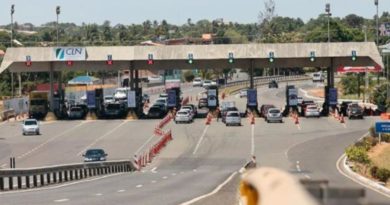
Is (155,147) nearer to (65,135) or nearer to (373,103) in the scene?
(65,135)

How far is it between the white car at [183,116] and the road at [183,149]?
101 centimetres

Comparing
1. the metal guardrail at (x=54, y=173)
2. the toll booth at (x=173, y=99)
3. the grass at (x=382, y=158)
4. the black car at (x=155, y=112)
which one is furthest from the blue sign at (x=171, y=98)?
the metal guardrail at (x=54, y=173)

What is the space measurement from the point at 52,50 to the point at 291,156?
3380cm

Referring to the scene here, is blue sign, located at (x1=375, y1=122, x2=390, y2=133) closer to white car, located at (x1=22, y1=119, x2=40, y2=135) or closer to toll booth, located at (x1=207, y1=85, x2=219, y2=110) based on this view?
white car, located at (x1=22, y1=119, x2=40, y2=135)

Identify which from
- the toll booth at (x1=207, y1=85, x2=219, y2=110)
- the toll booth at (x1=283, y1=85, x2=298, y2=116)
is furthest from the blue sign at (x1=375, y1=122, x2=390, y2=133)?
the toll booth at (x1=207, y1=85, x2=219, y2=110)

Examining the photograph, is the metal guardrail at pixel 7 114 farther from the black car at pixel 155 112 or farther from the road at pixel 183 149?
the black car at pixel 155 112

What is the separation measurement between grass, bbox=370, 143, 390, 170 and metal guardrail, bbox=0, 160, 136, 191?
1290 cm

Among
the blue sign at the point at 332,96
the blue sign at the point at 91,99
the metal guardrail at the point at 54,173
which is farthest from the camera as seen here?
the blue sign at the point at 91,99

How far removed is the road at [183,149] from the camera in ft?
95.0

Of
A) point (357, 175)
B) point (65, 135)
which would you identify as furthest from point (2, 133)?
point (357, 175)

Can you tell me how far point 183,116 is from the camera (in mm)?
75500

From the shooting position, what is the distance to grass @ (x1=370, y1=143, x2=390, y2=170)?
43.6 metres

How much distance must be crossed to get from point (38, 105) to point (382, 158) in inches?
1688

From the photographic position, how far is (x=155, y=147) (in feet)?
183
